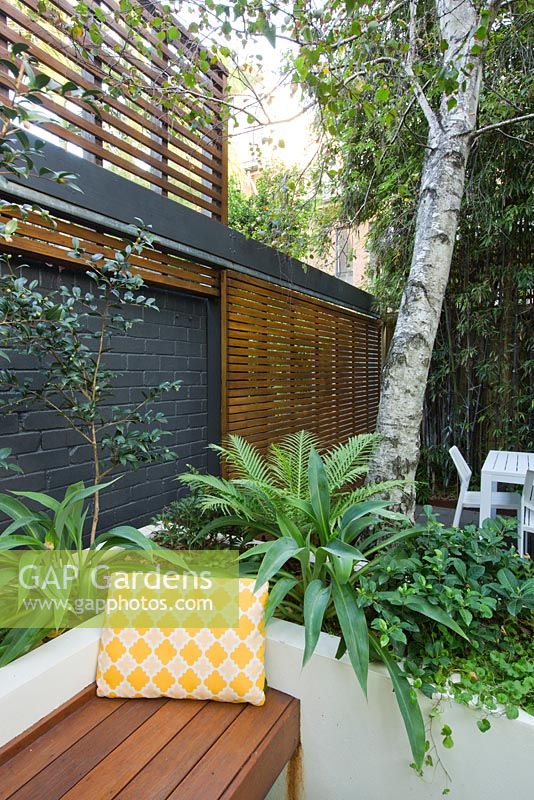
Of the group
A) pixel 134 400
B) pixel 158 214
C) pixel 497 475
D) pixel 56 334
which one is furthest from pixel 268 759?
pixel 497 475

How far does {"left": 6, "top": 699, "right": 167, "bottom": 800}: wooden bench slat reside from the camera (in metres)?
1.04

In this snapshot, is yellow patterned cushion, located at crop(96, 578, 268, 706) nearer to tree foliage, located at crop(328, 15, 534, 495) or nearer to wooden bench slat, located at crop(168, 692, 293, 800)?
wooden bench slat, located at crop(168, 692, 293, 800)

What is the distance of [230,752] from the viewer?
3.80 ft

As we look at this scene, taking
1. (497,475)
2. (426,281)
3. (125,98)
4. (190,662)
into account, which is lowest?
(190,662)

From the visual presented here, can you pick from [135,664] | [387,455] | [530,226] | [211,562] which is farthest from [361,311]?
[135,664]

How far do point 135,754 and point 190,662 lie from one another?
25cm

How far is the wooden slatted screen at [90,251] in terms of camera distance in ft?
5.82

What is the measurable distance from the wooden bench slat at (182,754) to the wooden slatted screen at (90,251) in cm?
144

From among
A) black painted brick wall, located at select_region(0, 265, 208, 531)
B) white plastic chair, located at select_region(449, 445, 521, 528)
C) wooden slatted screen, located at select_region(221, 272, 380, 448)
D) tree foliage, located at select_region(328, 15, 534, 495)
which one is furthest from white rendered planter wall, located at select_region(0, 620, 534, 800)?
tree foliage, located at select_region(328, 15, 534, 495)

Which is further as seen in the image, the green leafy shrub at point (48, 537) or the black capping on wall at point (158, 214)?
the black capping on wall at point (158, 214)

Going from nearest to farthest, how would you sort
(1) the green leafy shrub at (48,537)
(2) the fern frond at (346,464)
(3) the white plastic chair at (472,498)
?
(1) the green leafy shrub at (48,537)
(2) the fern frond at (346,464)
(3) the white plastic chair at (472,498)

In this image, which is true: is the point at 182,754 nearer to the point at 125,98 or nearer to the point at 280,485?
the point at 280,485

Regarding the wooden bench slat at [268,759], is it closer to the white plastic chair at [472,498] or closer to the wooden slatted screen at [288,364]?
the wooden slatted screen at [288,364]

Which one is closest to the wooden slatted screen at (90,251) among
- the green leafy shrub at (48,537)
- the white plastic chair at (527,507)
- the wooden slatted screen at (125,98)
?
the wooden slatted screen at (125,98)
